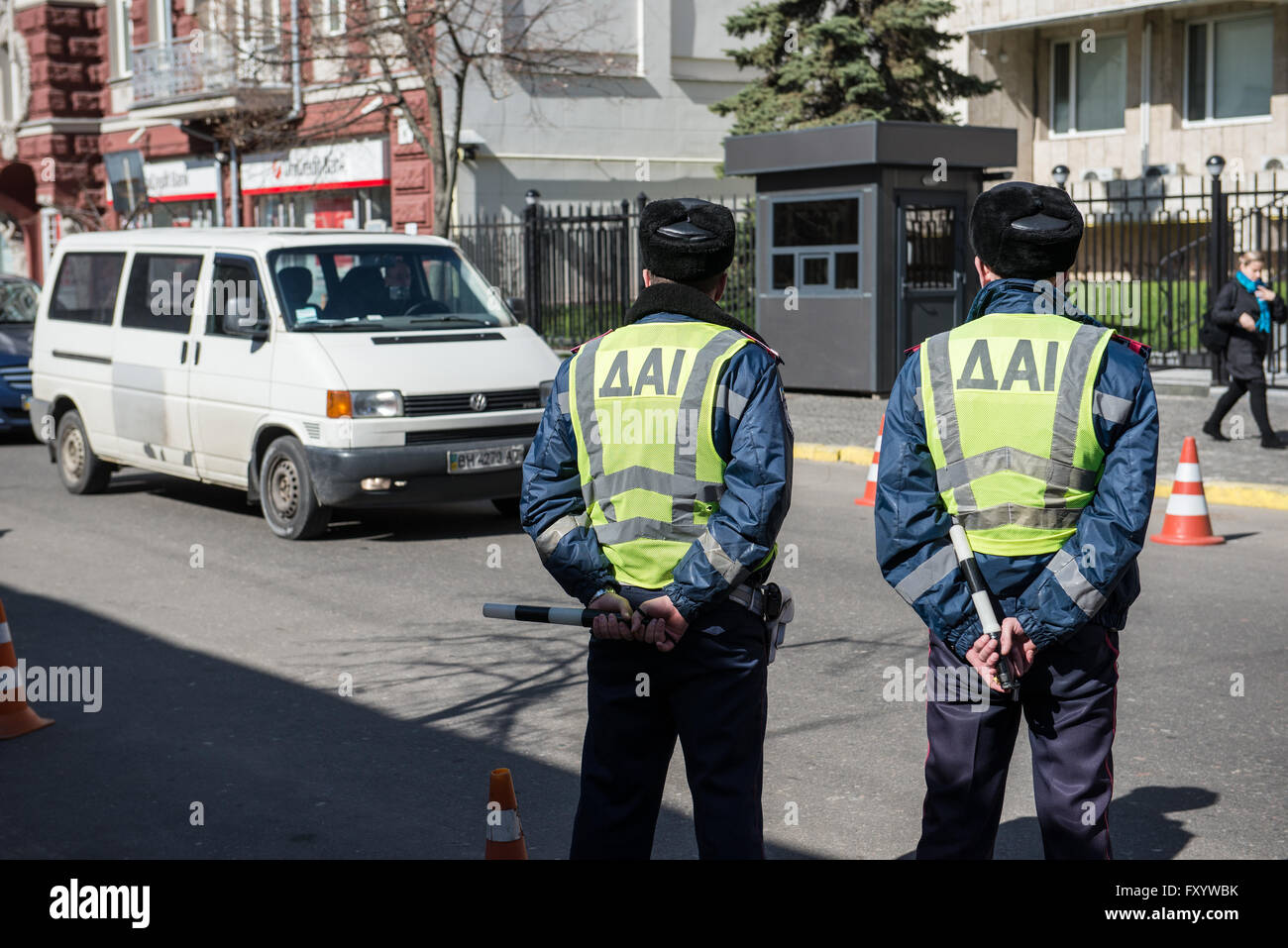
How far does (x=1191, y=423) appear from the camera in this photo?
563 inches

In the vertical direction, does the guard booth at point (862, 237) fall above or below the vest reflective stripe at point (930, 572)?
above

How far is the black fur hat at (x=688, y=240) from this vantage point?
332 cm

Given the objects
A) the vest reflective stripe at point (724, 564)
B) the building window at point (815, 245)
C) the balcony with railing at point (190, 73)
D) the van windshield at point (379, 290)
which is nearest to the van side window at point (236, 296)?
the van windshield at point (379, 290)

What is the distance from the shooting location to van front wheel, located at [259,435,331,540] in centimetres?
964

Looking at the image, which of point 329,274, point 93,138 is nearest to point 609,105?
point 93,138

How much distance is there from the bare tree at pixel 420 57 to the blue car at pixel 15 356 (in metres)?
5.14

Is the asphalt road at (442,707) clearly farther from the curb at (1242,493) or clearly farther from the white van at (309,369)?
the curb at (1242,493)

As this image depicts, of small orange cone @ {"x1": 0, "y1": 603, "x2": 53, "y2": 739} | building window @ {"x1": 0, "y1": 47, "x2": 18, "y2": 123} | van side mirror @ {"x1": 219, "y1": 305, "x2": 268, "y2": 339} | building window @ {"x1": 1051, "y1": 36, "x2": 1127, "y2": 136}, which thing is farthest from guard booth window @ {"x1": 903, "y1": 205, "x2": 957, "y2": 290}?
building window @ {"x1": 0, "y1": 47, "x2": 18, "y2": 123}

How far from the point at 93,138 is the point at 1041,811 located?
115ft

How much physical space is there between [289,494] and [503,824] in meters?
6.63

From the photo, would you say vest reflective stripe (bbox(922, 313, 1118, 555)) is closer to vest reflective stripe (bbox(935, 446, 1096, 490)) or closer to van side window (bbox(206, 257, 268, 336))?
vest reflective stripe (bbox(935, 446, 1096, 490))

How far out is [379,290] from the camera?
10.3 m

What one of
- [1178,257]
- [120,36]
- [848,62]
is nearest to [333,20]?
[848,62]
